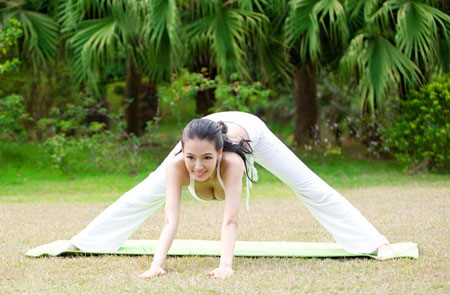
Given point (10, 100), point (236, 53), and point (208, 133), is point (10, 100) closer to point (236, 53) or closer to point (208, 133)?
point (236, 53)

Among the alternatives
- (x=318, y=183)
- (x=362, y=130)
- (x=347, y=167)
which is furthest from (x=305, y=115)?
(x=318, y=183)

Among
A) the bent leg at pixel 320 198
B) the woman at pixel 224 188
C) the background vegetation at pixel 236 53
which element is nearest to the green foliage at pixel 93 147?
the background vegetation at pixel 236 53

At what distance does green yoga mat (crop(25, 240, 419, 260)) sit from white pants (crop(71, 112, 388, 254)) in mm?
158

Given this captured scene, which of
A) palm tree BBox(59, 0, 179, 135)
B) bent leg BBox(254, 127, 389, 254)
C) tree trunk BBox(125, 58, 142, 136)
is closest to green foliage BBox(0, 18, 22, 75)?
palm tree BBox(59, 0, 179, 135)

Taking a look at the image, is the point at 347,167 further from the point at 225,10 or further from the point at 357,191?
the point at 225,10

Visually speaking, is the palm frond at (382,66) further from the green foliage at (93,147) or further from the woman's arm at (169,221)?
the woman's arm at (169,221)

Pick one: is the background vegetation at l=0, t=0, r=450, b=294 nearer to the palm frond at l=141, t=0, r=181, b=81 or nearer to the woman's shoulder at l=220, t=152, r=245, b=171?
the palm frond at l=141, t=0, r=181, b=81

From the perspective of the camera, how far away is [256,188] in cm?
1002

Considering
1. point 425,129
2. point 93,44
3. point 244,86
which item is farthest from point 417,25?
point 93,44

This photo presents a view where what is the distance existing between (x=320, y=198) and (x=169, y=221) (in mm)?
1165

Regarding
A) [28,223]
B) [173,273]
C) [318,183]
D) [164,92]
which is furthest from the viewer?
[164,92]

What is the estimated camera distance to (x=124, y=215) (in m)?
4.82

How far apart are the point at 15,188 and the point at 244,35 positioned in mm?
4493

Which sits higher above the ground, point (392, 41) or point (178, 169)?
point (392, 41)
